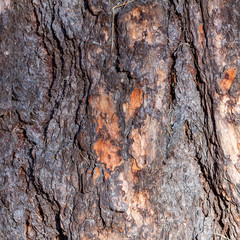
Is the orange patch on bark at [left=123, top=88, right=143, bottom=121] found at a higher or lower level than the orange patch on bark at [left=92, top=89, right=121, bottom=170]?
higher

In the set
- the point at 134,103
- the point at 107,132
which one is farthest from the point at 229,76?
the point at 107,132

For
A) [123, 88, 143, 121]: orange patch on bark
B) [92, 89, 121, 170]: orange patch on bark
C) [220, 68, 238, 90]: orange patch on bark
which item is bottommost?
[92, 89, 121, 170]: orange patch on bark

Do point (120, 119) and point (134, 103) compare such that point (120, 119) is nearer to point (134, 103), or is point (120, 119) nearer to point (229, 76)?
point (134, 103)

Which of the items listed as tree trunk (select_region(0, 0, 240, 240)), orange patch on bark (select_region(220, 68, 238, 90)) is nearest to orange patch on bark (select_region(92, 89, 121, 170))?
tree trunk (select_region(0, 0, 240, 240))

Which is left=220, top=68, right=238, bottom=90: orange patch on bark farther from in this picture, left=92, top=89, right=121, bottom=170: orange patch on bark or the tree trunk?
left=92, top=89, right=121, bottom=170: orange patch on bark

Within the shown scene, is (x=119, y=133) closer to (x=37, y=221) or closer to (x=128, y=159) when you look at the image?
(x=128, y=159)

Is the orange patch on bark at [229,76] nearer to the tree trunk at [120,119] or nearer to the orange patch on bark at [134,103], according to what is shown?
the tree trunk at [120,119]
